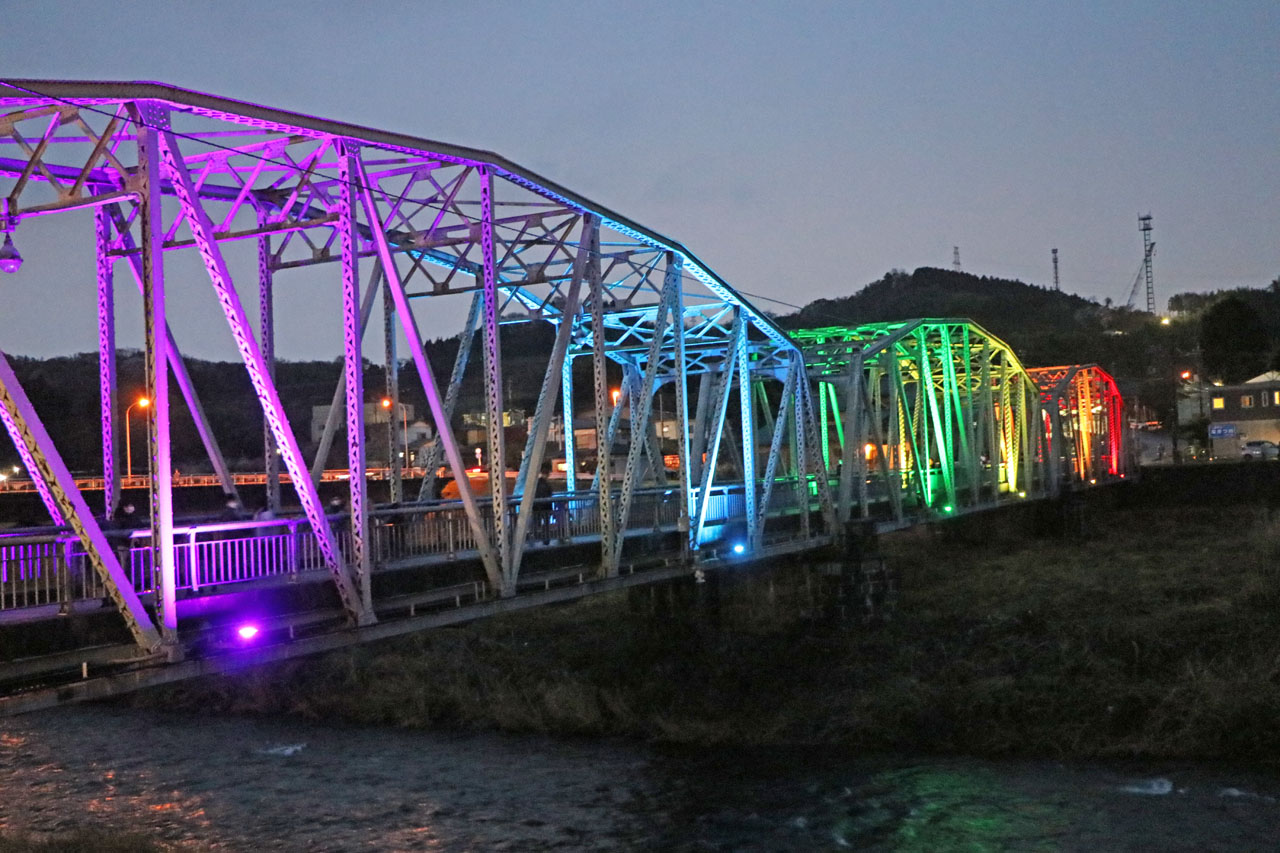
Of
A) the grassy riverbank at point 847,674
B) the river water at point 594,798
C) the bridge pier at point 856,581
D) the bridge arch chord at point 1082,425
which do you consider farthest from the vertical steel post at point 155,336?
the bridge arch chord at point 1082,425

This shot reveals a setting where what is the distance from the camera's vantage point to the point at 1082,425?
79.9 m

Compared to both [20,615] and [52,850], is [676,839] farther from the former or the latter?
[20,615]

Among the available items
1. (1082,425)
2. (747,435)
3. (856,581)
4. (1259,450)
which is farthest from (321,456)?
(1259,450)

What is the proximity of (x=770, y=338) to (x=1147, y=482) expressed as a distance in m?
62.0

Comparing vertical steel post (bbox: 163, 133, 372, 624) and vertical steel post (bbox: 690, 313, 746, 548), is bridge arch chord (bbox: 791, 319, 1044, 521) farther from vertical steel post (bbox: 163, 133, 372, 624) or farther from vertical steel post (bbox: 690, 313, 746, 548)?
vertical steel post (bbox: 163, 133, 372, 624)

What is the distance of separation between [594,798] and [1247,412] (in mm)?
108220

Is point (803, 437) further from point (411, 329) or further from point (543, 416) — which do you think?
point (411, 329)

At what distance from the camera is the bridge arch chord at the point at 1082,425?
69.1m

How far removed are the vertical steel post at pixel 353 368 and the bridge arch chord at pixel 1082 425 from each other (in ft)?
182

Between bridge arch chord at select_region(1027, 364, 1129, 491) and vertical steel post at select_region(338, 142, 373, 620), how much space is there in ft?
182

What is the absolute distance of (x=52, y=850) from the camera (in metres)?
14.8

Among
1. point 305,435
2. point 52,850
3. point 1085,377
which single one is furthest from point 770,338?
point 305,435

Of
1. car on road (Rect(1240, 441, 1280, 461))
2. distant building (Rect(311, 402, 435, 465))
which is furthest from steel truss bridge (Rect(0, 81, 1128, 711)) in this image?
car on road (Rect(1240, 441, 1280, 461))

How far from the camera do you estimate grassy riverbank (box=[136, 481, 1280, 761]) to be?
2780 centimetres
